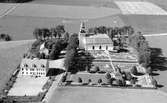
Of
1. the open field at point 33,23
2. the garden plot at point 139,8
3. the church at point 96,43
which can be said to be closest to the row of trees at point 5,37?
the open field at point 33,23

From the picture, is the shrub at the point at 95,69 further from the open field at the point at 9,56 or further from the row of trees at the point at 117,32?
the row of trees at the point at 117,32

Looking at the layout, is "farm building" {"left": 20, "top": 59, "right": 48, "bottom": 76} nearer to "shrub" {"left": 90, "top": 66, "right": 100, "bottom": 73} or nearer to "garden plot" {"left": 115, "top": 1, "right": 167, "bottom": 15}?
"shrub" {"left": 90, "top": 66, "right": 100, "bottom": 73}

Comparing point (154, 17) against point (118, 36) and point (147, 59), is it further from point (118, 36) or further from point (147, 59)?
point (147, 59)

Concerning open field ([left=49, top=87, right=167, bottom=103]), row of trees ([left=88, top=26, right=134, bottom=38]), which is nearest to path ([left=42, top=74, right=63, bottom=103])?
open field ([left=49, top=87, right=167, bottom=103])

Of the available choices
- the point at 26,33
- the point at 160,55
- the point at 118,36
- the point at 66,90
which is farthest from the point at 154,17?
the point at 66,90

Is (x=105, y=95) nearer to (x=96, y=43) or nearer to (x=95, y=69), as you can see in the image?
(x=95, y=69)

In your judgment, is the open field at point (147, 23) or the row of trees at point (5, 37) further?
the open field at point (147, 23)

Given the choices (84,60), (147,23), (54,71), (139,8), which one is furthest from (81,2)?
(54,71)
